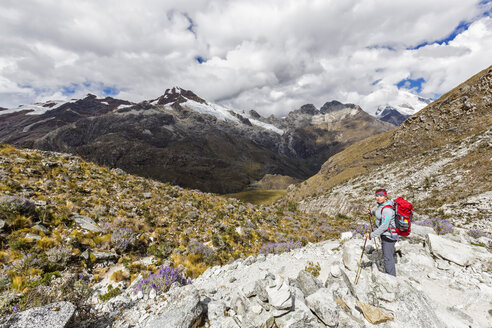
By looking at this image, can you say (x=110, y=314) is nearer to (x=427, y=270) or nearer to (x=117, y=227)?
(x=117, y=227)

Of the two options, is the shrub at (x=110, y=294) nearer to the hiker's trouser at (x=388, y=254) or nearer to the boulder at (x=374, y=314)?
the boulder at (x=374, y=314)

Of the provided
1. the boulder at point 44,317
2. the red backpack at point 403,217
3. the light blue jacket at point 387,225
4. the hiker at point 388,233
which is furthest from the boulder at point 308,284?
the boulder at point 44,317

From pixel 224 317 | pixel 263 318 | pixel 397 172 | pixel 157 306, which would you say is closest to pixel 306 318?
pixel 263 318

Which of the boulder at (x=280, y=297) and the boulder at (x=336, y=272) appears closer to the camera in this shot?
the boulder at (x=280, y=297)

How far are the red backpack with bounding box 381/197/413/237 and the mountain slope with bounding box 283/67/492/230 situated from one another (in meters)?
15.9

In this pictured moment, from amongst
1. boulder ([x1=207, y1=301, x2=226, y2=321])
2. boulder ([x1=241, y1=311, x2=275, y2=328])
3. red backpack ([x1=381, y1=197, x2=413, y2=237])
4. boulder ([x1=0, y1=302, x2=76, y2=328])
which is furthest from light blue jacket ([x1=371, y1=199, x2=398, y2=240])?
boulder ([x1=0, y1=302, x2=76, y2=328])

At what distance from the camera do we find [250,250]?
13.1 meters

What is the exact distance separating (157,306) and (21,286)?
452 centimetres

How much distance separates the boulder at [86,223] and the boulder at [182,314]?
700 cm

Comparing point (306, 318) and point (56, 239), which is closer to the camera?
point (306, 318)

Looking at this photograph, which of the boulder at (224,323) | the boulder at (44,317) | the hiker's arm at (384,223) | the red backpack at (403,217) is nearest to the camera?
the boulder at (44,317)

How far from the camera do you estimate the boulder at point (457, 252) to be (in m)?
7.88

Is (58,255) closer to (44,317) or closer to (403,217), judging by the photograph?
(44,317)

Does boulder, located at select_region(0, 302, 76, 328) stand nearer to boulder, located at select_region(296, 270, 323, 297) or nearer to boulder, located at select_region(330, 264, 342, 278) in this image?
boulder, located at select_region(296, 270, 323, 297)
